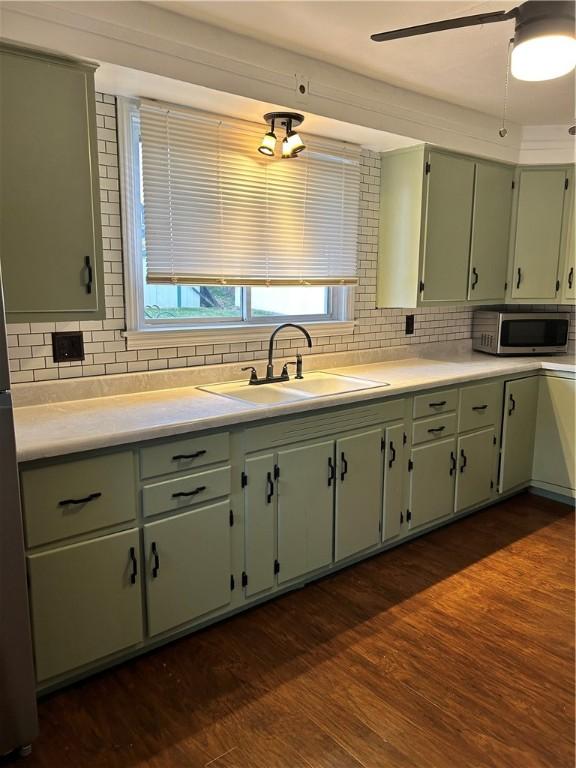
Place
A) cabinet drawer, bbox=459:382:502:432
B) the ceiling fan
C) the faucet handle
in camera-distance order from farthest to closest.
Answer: cabinet drawer, bbox=459:382:502:432
the faucet handle
the ceiling fan

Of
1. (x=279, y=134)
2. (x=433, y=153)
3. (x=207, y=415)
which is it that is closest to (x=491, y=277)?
(x=433, y=153)

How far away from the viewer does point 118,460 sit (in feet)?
6.57

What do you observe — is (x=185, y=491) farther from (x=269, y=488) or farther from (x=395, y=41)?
(x=395, y=41)

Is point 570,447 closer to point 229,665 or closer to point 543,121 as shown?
point 543,121

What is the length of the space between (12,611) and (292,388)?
1.64 m

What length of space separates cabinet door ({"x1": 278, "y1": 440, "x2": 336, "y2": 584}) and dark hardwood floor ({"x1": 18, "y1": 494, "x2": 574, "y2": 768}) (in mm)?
187

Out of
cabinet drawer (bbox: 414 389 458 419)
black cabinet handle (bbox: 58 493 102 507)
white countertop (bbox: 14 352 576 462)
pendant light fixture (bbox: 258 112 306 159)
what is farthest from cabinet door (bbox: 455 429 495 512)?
black cabinet handle (bbox: 58 493 102 507)

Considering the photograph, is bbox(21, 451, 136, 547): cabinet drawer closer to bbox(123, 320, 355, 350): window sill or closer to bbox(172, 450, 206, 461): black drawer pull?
bbox(172, 450, 206, 461): black drawer pull

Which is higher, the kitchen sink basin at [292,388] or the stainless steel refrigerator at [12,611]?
the kitchen sink basin at [292,388]

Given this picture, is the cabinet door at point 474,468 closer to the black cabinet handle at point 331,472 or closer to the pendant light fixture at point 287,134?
the black cabinet handle at point 331,472

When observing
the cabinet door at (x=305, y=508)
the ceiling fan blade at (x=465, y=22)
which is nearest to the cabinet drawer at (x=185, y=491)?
the cabinet door at (x=305, y=508)

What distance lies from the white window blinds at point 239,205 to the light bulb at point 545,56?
4.82 ft

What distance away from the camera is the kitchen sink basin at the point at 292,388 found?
2.74 metres

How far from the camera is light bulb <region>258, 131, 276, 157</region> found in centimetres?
267
